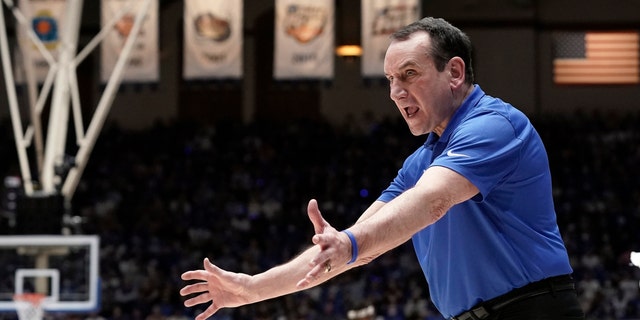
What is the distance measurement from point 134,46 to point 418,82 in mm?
19102

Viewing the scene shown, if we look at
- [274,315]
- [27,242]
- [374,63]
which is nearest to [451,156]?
[27,242]

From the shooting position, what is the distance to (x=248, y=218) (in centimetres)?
2519

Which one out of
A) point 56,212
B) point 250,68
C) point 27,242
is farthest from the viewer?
point 250,68

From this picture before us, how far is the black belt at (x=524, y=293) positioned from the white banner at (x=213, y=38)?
1919 centimetres

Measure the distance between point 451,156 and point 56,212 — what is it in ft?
40.9

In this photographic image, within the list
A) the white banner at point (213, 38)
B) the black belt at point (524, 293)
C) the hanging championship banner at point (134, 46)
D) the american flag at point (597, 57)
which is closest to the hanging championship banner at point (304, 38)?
the white banner at point (213, 38)

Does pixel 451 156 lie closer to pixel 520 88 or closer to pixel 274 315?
pixel 274 315

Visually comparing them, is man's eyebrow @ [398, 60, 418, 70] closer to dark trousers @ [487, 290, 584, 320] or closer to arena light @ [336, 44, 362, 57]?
dark trousers @ [487, 290, 584, 320]

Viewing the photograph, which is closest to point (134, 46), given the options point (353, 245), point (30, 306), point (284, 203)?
point (284, 203)

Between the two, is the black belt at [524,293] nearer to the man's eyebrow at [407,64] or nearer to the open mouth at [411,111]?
the open mouth at [411,111]

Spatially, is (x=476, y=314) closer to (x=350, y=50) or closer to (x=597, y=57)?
(x=350, y=50)

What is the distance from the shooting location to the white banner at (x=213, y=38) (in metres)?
23.0

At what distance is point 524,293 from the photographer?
410cm

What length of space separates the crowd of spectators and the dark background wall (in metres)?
0.79
